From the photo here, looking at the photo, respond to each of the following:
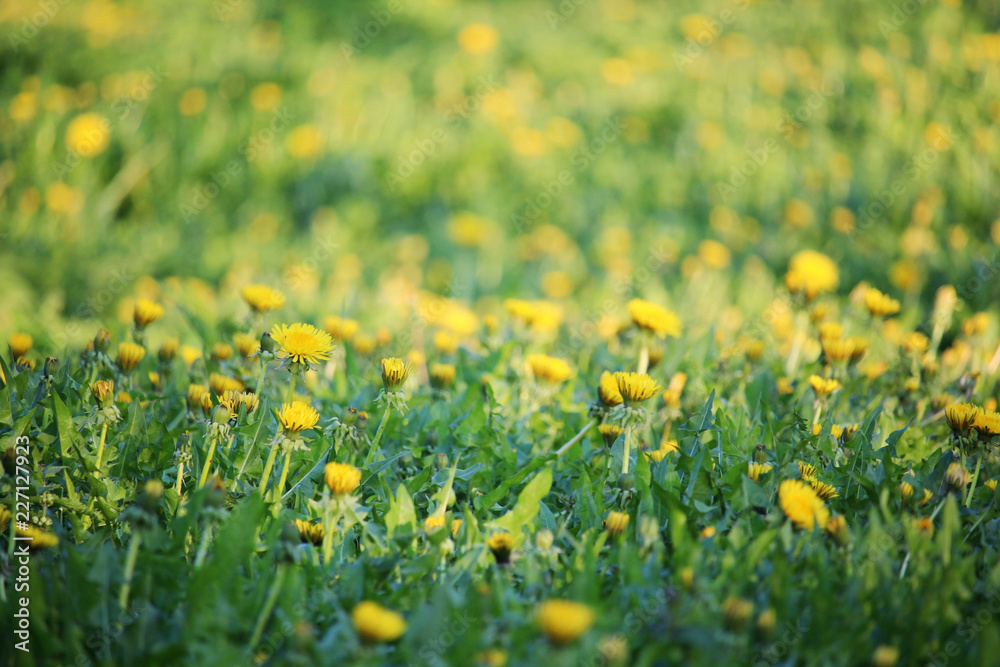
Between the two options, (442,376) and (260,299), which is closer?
(260,299)

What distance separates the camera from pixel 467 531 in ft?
5.32

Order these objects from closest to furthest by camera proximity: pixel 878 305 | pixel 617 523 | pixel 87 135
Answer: pixel 617 523, pixel 878 305, pixel 87 135

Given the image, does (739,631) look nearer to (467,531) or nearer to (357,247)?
(467,531)

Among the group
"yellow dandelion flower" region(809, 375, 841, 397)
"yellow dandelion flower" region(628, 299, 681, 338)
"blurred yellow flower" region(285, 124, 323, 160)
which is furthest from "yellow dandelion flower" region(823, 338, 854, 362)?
"blurred yellow flower" region(285, 124, 323, 160)

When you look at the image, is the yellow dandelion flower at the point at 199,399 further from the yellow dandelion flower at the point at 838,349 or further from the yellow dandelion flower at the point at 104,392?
the yellow dandelion flower at the point at 838,349

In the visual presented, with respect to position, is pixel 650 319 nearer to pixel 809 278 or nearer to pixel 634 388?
pixel 634 388

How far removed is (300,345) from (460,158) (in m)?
4.05

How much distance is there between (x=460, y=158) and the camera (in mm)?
5512

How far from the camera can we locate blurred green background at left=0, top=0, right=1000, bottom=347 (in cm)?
444

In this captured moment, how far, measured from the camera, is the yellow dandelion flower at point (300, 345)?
169 centimetres

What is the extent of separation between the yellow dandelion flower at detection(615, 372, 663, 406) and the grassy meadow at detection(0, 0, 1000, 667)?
4cm

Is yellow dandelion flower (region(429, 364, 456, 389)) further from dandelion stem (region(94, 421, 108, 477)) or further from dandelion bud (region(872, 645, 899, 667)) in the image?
dandelion bud (region(872, 645, 899, 667))

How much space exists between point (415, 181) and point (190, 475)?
149 inches

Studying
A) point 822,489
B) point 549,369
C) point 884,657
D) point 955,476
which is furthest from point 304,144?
point 884,657
